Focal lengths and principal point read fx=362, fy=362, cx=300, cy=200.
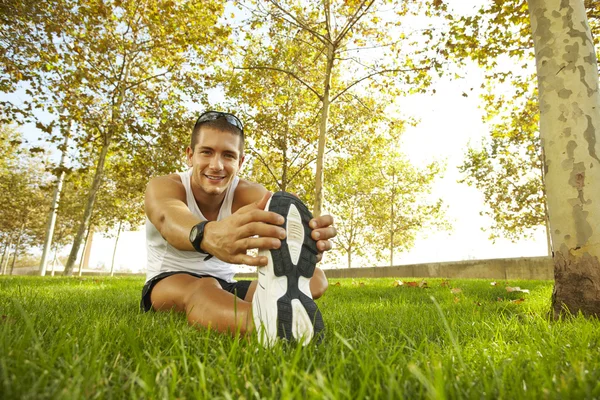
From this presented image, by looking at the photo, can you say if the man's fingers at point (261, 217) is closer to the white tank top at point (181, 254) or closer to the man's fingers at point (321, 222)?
the man's fingers at point (321, 222)

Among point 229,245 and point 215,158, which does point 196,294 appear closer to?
point 229,245

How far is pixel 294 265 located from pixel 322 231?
237mm

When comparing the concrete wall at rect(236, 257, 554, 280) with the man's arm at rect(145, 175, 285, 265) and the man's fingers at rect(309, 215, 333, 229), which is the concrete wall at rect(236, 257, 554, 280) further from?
the man's arm at rect(145, 175, 285, 265)

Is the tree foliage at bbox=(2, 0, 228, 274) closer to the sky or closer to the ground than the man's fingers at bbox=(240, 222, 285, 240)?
closer to the sky

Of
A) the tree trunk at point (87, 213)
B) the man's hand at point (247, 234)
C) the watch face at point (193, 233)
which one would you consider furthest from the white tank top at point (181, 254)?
the tree trunk at point (87, 213)

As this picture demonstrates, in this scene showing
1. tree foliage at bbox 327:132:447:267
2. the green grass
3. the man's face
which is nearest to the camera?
the green grass

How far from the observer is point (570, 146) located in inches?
115

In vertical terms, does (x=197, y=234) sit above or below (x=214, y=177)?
below

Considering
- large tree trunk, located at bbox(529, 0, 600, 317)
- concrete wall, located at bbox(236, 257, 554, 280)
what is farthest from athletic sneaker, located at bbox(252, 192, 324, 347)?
concrete wall, located at bbox(236, 257, 554, 280)

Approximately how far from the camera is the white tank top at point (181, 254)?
3.03 meters

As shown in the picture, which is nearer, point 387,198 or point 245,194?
point 245,194

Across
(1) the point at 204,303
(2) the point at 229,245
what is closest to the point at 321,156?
(1) the point at 204,303

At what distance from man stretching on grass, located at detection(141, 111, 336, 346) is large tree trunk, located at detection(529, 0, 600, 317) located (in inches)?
78.7

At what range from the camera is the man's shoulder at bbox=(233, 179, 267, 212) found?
327cm
